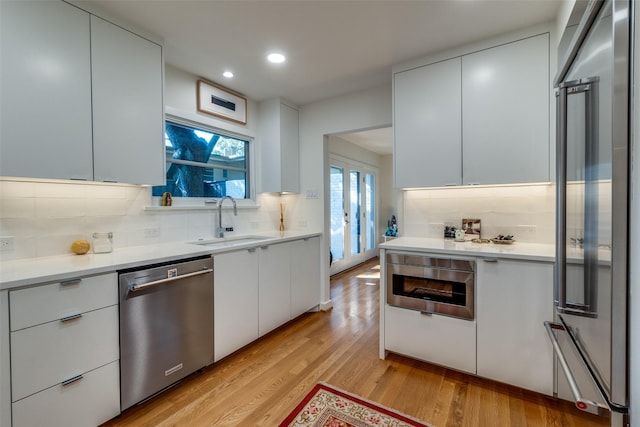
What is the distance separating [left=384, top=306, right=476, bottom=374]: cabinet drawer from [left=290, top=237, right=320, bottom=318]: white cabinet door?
3.55ft

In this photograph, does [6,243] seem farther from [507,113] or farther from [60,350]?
[507,113]

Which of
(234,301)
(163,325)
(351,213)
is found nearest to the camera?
(163,325)

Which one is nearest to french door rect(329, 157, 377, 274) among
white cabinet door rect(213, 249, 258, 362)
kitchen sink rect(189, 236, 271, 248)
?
kitchen sink rect(189, 236, 271, 248)

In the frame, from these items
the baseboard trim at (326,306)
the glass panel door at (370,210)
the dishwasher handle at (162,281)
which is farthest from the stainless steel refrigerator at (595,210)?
the glass panel door at (370,210)

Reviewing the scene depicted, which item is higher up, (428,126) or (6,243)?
(428,126)

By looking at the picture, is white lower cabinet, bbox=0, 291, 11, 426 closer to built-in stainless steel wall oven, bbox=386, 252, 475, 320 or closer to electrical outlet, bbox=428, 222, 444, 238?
built-in stainless steel wall oven, bbox=386, 252, 475, 320

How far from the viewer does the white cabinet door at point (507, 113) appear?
6.47 ft

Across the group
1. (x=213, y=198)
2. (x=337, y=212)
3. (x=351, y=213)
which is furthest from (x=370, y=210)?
(x=213, y=198)

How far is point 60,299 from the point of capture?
1.41 metres

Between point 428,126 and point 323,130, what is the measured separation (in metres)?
1.35

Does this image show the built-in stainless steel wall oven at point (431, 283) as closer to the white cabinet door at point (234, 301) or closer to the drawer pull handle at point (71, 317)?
the white cabinet door at point (234, 301)

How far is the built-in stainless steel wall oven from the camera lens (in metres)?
2.00

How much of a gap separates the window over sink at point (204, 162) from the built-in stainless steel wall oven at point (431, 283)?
1956 millimetres

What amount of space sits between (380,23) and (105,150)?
2073 mm
